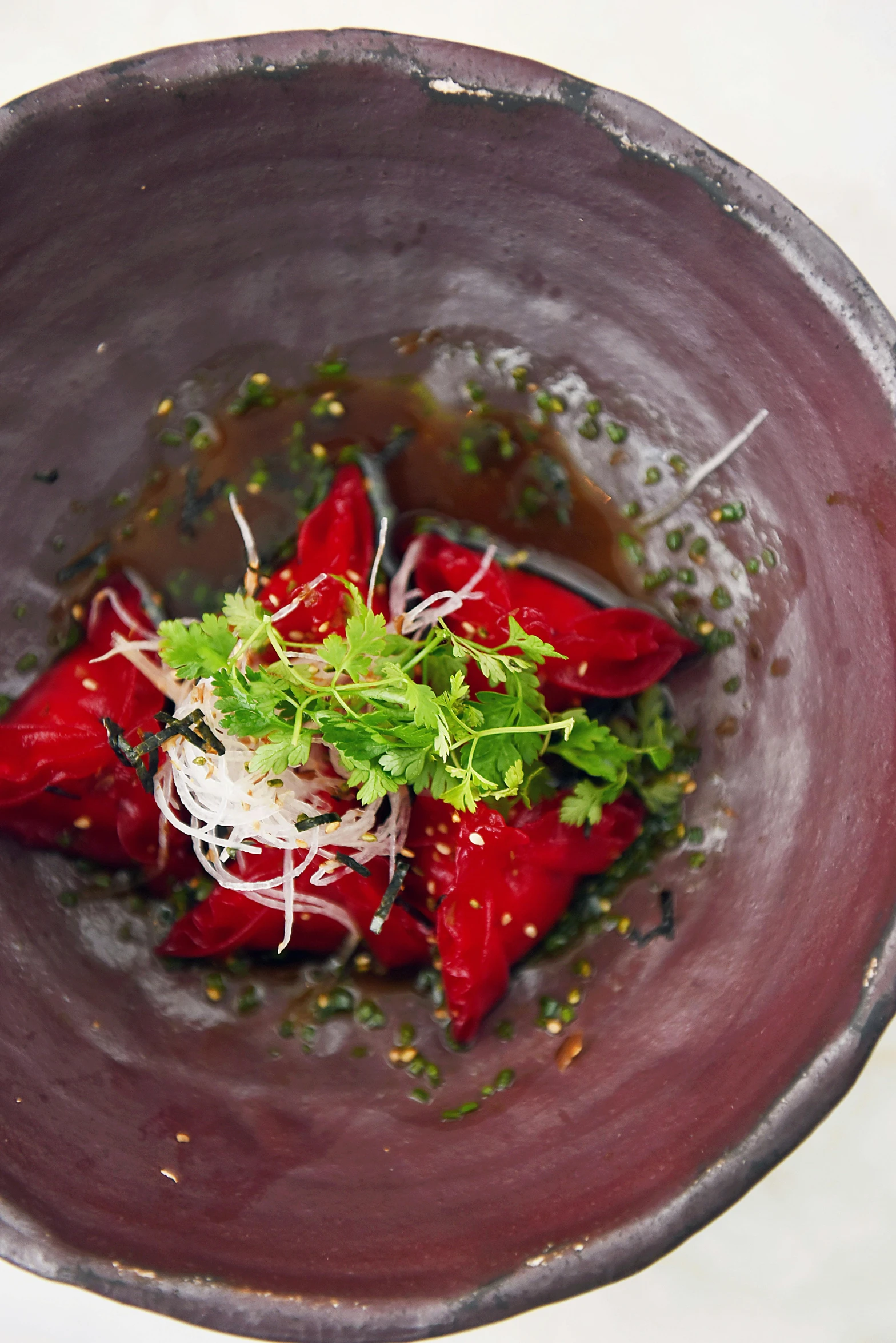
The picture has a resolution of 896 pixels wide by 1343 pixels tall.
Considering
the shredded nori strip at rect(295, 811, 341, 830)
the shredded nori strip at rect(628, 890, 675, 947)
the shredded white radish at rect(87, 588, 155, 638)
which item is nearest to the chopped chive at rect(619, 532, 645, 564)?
the shredded nori strip at rect(628, 890, 675, 947)

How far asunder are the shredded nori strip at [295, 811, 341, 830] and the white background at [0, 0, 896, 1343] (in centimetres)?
100

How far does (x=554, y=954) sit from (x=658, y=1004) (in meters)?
0.17

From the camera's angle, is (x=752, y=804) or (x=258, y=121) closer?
(x=258, y=121)

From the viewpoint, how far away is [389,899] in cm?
124

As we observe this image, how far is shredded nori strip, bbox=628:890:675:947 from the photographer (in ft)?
4.24

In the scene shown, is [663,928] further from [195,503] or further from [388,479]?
[195,503]

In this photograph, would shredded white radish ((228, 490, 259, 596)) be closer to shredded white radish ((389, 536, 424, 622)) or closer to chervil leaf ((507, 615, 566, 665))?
shredded white radish ((389, 536, 424, 622))

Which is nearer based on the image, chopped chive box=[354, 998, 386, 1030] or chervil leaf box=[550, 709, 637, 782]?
chervil leaf box=[550, 709, 637, 782]

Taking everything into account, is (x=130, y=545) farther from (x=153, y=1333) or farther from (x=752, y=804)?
(x=153, y=1333)

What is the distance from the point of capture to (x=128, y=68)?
106 centimetres

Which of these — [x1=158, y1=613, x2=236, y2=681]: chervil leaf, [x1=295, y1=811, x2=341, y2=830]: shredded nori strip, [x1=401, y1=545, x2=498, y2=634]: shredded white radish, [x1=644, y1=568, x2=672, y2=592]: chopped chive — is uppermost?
[x1=644, y1=568, x2=672, y2=592]: chopped chive

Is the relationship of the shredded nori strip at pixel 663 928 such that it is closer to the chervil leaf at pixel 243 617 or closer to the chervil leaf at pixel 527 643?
the chervil leaf at pixel 527 643

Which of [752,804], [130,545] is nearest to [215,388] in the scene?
[130,545]

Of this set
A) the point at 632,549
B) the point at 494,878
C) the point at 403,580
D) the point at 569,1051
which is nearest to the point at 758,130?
the point at 632,549
